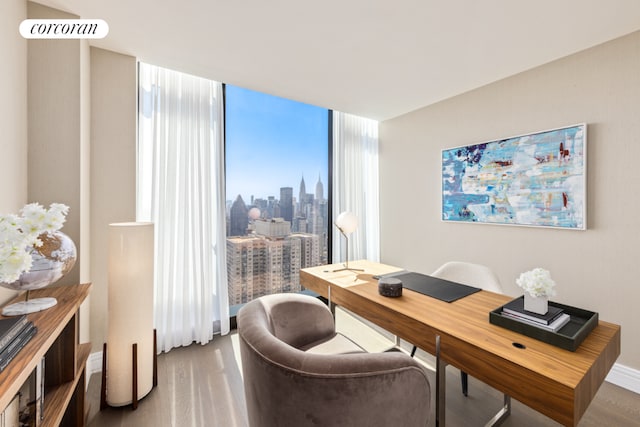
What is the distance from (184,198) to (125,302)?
3.38ft

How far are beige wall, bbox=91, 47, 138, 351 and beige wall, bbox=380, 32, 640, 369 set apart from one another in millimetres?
3056

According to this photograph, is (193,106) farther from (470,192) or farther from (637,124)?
(637,124)

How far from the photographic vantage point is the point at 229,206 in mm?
2752

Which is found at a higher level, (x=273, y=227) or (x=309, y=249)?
(x=273, y=227)

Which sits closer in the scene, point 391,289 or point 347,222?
point 391,289


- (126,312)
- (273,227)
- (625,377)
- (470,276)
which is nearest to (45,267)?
(126,312)

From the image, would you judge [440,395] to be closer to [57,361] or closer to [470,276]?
[470,276]

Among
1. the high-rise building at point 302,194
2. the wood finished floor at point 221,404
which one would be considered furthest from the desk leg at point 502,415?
the high-rise building at point 302,194

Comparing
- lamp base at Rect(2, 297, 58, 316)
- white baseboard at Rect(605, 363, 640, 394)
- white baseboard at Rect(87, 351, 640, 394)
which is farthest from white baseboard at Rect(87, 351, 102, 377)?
white baseboard at Rect(605, 363, 640, 394)

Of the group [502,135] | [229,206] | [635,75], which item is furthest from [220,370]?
[635,75]

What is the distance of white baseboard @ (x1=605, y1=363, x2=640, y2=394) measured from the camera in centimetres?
185

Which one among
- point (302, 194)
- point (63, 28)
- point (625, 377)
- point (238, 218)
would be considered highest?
point (63, 28)

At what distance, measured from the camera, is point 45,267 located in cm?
116

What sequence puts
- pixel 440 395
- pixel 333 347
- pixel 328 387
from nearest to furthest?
1. pixel 328 387
2. pixel 440 395
3. pixel 333 347
